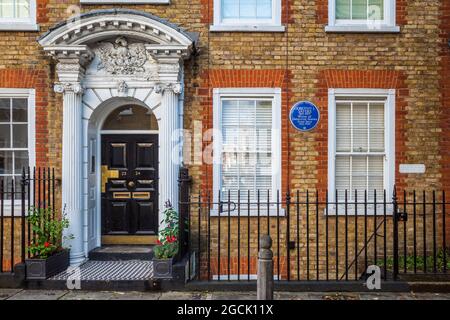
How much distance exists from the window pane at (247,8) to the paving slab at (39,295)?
572 centimetres

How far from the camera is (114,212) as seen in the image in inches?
357

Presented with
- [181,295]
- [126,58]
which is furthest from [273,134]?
[181,295]

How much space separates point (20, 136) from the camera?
8734 millimetres

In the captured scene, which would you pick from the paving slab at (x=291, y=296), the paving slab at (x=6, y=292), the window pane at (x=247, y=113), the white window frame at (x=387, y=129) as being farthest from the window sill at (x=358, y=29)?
the paving slab at (x=6, y=292)

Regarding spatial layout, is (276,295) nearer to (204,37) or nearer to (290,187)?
(290,187)

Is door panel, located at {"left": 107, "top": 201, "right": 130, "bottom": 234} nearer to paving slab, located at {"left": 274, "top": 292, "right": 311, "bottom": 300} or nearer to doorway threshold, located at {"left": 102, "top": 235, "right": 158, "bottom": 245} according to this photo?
doorway threshold, located at {"left": 102, "top": 235, "right": 158, "bottom": 245}

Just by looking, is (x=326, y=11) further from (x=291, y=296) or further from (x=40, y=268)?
(x=40, y=268)

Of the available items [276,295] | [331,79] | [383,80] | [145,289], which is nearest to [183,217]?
[145,289]

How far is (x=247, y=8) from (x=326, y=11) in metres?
1.46

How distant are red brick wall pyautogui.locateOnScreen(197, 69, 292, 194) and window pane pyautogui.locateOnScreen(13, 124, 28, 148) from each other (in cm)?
331

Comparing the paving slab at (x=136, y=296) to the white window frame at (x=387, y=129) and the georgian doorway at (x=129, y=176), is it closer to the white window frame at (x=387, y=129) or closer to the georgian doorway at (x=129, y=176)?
the georgian doorway at (x=129, y=176)

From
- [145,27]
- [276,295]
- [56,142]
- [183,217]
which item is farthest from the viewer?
[56,142]

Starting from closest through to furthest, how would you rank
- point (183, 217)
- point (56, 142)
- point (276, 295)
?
1. point (276, 295)
2. point (183, 217)
3. point (56, 142)

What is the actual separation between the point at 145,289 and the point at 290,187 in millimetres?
3230
